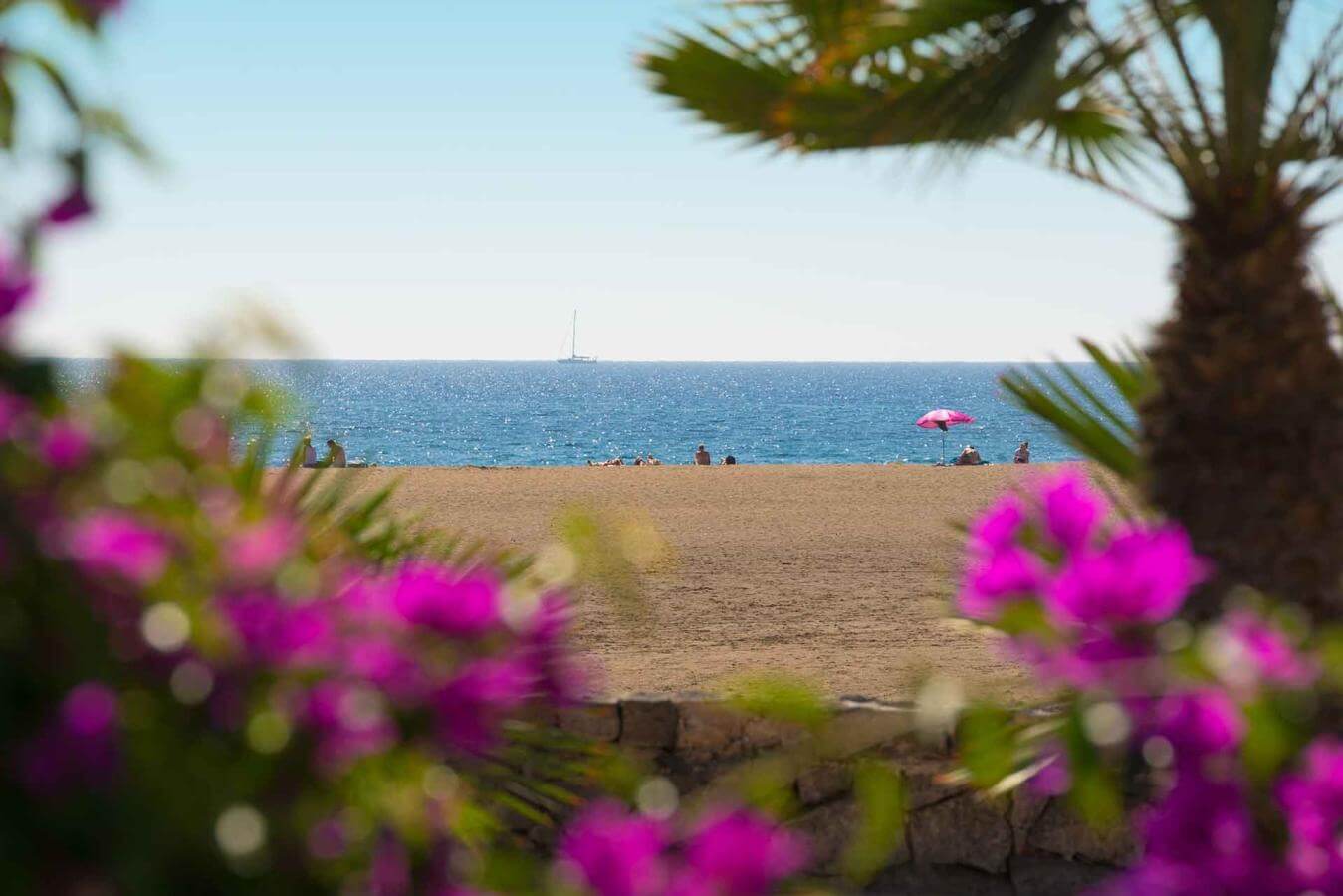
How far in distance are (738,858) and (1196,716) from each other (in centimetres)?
52

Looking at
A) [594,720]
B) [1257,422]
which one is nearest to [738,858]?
[1257,422]

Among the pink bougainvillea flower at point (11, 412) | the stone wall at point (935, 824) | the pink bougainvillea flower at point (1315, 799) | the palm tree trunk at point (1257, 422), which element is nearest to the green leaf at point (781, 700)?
the pink bougainvillea flower at point (1315, 799)

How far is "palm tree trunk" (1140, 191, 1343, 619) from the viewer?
10.8ft

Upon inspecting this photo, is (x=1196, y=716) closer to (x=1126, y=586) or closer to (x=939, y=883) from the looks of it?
(x=1126, y=586)

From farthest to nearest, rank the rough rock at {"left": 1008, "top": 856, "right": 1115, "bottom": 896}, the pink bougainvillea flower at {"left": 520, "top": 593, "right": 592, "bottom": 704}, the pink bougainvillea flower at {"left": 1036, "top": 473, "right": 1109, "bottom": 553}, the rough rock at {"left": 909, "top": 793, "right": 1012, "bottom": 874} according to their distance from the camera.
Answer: the rough rock at {"left": 909, "top": 793, "right": 1012, "bottom": 874} < the rough rock at {"left": 1008, "top": 856, "right": 1115, "bottom": 896} < the pink bougainvillea flower at {"left": 1036, "top": 473, "right": 1109, "bottom": 553} < the pink bougainvillea flower at {"left": 520, "top": 593, "right": 592, "bottom": 704}

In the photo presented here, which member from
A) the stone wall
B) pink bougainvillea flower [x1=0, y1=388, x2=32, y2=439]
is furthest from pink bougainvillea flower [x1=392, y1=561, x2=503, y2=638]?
the stone wall

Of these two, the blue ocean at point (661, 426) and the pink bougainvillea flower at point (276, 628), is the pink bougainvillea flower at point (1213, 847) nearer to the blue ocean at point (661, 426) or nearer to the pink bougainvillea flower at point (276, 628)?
the pink bougainvillea flower at point (276, 628)

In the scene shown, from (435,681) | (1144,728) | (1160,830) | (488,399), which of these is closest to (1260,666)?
(1144,728)

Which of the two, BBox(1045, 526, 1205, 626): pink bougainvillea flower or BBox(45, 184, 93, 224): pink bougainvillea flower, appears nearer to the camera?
BBox(45, 184, 93, 224): pink bougainvillea flower

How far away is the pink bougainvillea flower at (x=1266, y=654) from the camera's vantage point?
1.28 metres

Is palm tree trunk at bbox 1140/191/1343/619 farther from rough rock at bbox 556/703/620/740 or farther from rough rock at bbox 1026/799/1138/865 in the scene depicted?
rough rock at bbox 556/703/620/740

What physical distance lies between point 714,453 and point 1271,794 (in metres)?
70.2

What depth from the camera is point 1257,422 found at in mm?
3324

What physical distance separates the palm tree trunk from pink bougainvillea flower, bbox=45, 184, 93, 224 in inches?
111
